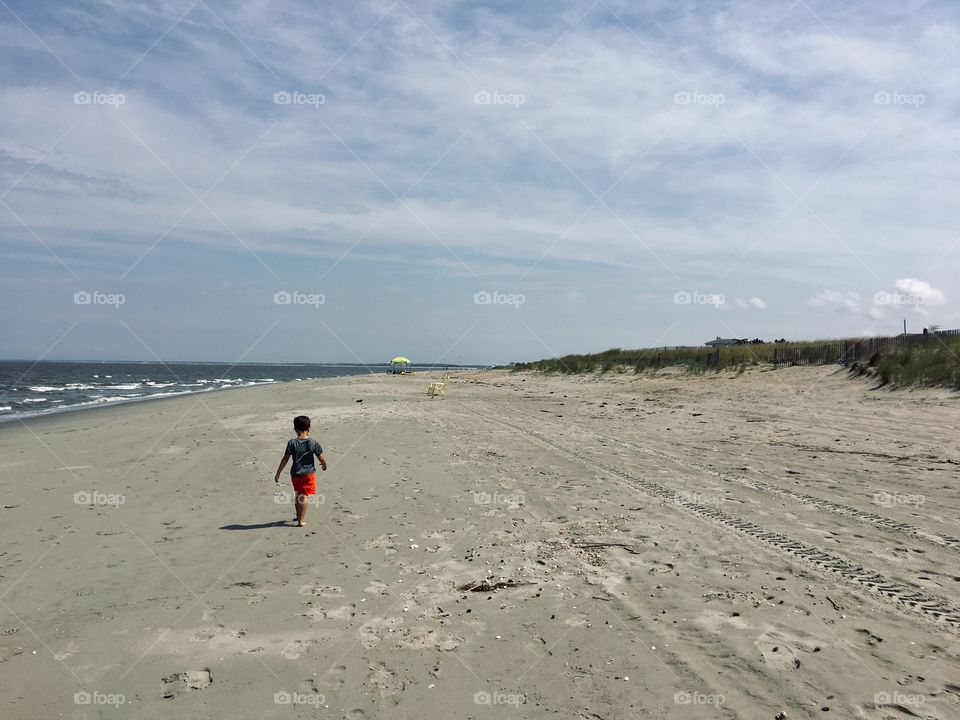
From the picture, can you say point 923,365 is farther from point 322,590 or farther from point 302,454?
point 322,590

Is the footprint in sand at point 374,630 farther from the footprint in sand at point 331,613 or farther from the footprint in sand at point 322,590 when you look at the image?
the footprint in sand at point 322,590

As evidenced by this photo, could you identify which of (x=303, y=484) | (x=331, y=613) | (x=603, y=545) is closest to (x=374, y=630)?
(x=331, y=613)

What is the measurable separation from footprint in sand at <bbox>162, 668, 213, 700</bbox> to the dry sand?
0.6 inches

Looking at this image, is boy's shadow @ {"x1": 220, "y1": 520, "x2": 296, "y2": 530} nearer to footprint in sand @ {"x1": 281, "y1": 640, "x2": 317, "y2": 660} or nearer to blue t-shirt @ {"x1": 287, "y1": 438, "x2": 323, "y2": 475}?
blue t-shirt @ {"x1": 287, "y1": 438, "x2": 323, "y2": 475}

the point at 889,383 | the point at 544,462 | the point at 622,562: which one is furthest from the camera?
the point at 889,383

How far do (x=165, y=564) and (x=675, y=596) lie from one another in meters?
5.12

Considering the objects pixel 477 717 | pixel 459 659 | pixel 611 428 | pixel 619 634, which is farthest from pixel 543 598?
pixel 611 428

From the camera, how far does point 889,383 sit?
1944 centimetres

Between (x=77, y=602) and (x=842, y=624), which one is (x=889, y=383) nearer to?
(x=842, y=624)

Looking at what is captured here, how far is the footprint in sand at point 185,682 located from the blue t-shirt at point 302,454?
3.80 meters

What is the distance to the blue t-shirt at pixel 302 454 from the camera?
796 cm

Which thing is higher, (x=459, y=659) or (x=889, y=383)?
(x=889, y=383)

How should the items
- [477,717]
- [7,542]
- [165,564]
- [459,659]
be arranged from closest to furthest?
[477,717]
[459,659]
[165,564]
[7,542]

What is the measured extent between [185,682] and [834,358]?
30.0 metres
